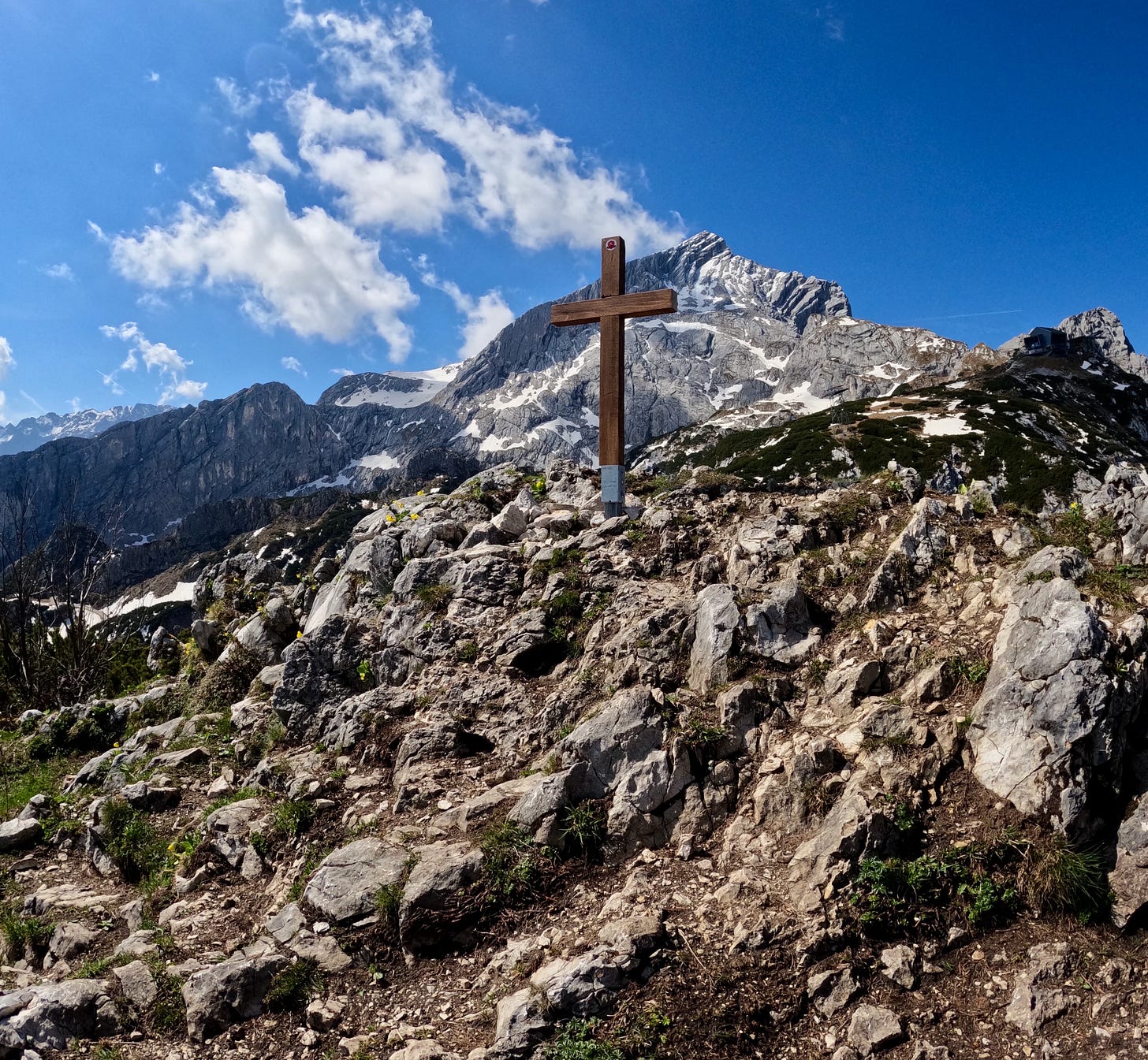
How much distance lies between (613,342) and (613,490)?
3.45 m

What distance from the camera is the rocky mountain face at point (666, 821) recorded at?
6.16 m

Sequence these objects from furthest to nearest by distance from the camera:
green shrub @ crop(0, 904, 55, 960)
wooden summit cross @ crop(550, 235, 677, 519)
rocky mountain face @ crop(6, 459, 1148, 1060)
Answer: wooden summit cross @ crop(550, 235, 677, 519) < green shrub @ crop(0, 904, 55, 960) < rocky mountain face @ crop(6, 459, 1148, 1060)

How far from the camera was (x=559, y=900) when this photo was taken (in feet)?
24.3

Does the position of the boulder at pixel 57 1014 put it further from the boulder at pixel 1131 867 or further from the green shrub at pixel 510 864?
the boulder at pixel 1131 867

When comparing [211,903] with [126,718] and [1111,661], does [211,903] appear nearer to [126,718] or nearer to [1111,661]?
[126,718]

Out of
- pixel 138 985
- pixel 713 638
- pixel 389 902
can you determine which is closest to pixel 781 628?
pixel 713 638

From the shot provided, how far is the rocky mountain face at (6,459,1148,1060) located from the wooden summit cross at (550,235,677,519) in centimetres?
157

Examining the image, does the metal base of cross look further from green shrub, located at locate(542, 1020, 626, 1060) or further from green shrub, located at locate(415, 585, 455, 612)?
green shrub, located at locate(542, 1020, 626, 1060)

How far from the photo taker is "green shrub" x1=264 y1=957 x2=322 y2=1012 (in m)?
6.89

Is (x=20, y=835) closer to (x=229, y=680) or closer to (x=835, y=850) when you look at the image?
(x=229, y=680)

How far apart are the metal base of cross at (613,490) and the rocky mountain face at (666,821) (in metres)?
1.00

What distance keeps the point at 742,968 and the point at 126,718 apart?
15957mm

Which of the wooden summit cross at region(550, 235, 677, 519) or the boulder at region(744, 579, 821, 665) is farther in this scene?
the wooden summit cross at region(550, 235, 677, 519)

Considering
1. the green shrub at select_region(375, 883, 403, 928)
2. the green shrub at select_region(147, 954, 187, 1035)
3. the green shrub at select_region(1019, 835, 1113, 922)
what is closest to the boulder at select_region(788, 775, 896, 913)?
the green shrub at select_region(1019, 835, 1113, 922)
